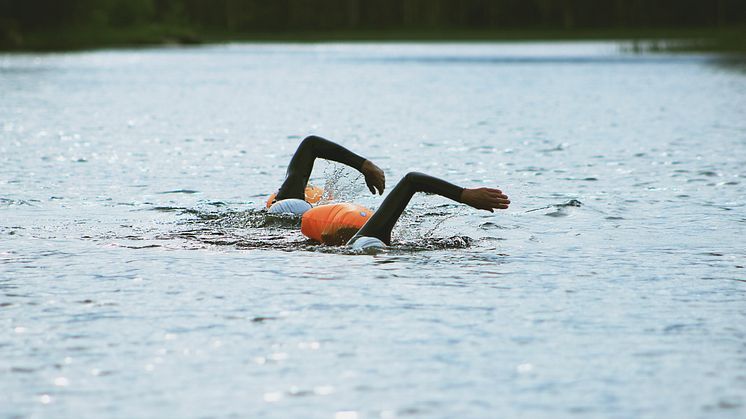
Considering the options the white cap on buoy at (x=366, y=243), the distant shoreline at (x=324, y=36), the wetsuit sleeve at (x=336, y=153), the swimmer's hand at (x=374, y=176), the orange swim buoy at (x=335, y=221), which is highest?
the wetsuit sleeve at (x=336, y=153)

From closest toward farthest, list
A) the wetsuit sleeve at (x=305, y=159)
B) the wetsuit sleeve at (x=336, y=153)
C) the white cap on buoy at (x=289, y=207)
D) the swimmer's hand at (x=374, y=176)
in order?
the swimmer's hand at (x=374, y=176) < the wetsuit sleeve at (x=336, y=153) < the wetsuit sleeve at (x=305, y=159) < the white cap on buoy at (x=289, y=207)

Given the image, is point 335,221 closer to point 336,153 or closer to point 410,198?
point 336,153

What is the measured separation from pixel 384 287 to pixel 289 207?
393cm

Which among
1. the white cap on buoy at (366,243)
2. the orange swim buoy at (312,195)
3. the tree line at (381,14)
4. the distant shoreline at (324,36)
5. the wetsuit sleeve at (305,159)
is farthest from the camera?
the tree line at (381,14)

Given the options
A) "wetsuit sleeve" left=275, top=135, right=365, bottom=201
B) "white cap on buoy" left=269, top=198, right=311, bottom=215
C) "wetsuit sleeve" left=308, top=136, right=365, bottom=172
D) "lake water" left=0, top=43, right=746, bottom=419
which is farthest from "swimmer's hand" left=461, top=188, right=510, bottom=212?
"white cap on buoy" left=269, top=198, right=311, bottom=215

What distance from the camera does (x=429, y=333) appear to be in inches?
426

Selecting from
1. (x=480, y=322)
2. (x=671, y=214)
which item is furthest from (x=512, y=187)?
(x=480, y=322)

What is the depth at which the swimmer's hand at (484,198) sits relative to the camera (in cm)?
1348

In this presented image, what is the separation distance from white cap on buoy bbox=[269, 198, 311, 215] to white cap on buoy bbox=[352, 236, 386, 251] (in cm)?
188

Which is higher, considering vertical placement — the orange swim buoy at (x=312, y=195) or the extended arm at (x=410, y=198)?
the extended arm at (x=410, y=198)

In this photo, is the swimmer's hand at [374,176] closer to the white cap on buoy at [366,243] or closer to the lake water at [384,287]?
the white cap on buoy at [366,243]

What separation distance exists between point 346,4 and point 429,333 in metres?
190

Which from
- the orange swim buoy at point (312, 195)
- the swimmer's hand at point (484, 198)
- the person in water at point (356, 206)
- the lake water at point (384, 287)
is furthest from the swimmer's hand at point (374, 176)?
the orange swim buoy at point (312, 195)

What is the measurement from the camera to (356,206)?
1520 cm
